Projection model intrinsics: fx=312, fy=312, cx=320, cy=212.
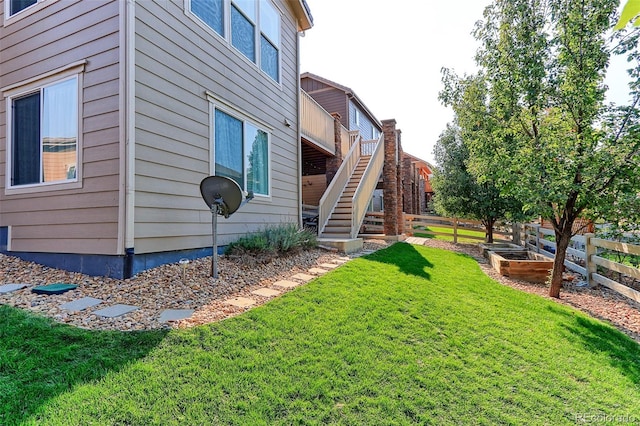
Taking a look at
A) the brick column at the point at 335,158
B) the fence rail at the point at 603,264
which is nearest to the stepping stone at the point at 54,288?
the fence rail at the point at 603,264

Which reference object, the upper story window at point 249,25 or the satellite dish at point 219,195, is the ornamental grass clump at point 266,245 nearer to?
the satellite dish at point 219,195

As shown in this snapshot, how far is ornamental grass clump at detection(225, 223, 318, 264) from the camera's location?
214 inches

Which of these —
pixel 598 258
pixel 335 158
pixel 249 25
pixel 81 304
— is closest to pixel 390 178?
pixel 335 158

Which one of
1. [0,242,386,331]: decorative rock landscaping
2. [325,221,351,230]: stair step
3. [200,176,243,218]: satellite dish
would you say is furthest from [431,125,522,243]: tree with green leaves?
[200,176,243,218]: satellite dish

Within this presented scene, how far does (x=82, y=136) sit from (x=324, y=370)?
4397 millimetres

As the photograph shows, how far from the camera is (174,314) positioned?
317cm

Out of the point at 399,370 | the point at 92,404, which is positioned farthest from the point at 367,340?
the point at 92,404

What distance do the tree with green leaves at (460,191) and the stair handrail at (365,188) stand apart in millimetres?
2688

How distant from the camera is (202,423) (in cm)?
190

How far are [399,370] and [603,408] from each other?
1638 millimetres

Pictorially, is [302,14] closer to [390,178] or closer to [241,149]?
[241,149]

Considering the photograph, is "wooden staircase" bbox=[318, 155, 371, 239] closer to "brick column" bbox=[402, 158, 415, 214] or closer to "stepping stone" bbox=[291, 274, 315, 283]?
"stepping stone" bbox=[291, 274, 315, 283]

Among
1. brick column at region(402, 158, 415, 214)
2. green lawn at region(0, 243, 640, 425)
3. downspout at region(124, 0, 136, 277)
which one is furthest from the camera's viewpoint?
brick column at region(402, 158, 415, 214)

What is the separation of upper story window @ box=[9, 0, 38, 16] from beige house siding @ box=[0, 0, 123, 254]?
0.27 meters
